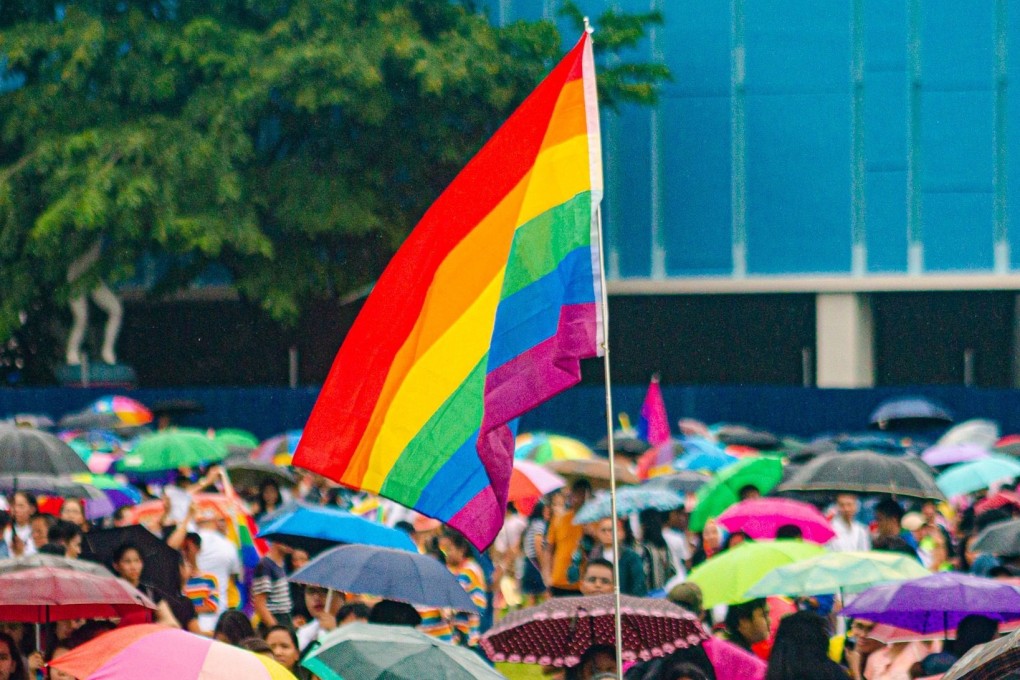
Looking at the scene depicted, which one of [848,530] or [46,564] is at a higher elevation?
[46,564]

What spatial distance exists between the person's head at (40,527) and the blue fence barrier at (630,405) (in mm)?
15334

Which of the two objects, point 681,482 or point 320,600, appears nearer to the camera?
point 320,600

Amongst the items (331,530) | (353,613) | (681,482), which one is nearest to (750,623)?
(353,613)

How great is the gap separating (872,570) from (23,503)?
5.96m

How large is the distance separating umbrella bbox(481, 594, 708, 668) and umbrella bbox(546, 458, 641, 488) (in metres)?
6.06

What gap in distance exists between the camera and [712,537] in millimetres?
10555

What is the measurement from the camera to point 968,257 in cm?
3014

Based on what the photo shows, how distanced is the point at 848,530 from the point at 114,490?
5172 mm

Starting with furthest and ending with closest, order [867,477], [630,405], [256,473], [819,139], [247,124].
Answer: [819,139]
[247,124]
[630,405]
[256,473]
[867,477]

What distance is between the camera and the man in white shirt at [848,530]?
11.3m

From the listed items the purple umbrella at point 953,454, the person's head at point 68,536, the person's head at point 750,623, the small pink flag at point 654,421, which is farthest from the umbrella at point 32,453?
the small pink flag at point 654,421

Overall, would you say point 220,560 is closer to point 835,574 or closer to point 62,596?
point 62,596

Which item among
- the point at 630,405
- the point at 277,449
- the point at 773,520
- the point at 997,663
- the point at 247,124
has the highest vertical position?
the point at 247,124

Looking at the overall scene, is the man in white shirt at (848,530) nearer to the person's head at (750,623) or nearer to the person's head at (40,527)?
the person's head at (750,623)
